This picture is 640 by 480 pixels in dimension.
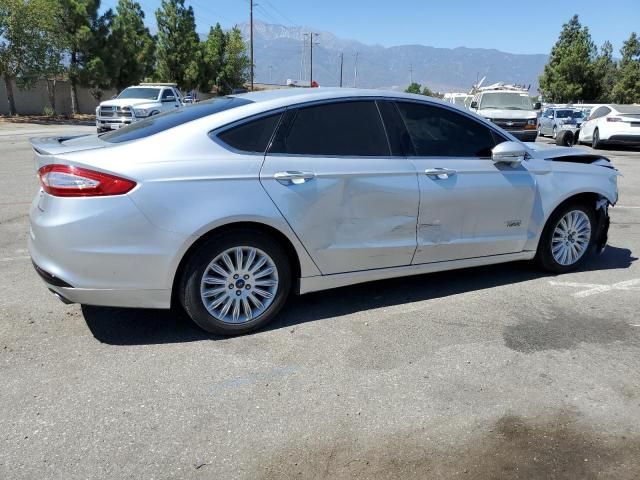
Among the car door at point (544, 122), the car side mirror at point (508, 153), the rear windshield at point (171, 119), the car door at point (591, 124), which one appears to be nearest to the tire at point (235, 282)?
the rear windshield at point (171, 119)

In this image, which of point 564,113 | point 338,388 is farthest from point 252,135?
point 564,113

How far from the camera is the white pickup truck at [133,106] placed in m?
20.7

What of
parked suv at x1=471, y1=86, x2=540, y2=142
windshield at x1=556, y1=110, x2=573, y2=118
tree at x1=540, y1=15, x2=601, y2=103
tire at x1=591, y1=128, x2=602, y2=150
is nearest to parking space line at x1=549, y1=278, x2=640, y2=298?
parked suv at x1=471, y1=86, x2=540, y2=142

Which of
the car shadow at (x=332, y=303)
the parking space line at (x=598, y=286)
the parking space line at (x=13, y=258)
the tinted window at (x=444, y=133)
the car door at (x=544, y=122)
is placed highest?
the tinted window at (x=444, y=133)

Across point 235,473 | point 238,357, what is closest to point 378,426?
point 235,473

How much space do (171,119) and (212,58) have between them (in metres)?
49.5

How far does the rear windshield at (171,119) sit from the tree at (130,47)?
35738 mm

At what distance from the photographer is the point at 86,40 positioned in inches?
1347

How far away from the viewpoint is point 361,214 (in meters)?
4.21

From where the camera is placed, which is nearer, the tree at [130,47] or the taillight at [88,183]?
the taillight at [88,183]

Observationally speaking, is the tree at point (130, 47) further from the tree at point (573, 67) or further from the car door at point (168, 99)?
the tree at point (573, 67)

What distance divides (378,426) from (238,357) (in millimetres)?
1114

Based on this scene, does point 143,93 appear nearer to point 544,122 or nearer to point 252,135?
point 544,122

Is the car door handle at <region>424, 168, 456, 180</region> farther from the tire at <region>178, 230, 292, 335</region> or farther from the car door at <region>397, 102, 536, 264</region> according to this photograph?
the tire at <region>178, 230, 292, 335</region>
